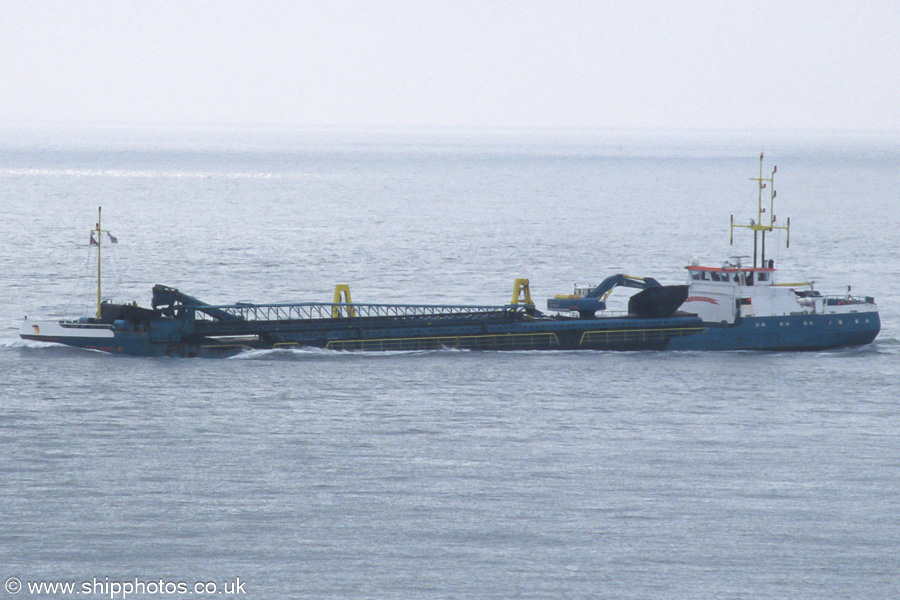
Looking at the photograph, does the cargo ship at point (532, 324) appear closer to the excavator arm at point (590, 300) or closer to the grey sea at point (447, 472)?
the excavator arm at point (590, 300)

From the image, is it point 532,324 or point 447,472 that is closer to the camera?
point 447,472

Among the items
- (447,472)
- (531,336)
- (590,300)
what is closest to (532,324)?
(531,336)

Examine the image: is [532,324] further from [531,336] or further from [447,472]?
[447,472]

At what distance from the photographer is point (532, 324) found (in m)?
63.1

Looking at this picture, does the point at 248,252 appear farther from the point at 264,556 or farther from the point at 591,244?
the point at 264,556

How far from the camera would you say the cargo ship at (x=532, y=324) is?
196 feet

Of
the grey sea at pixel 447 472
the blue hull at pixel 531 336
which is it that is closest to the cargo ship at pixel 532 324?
the blue hull at pixel 531 336

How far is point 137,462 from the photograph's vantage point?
4112cm

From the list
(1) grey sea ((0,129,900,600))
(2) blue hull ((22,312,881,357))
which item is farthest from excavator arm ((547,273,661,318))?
(1) grey sea ((0,129,900,600))

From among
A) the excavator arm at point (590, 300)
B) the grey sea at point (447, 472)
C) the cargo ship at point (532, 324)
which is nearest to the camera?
the grey sea at point (447, 472)

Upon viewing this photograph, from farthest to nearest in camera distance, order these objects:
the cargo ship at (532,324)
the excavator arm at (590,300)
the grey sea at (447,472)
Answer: the excavator arm at (590,300), the cargo ship at (532,324), the grey sea at (447,472)

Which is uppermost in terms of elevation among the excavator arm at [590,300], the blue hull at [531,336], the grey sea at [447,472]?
A: the excavator arm at [590,300]

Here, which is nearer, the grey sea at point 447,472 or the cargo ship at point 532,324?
the grey sea at point 447,472

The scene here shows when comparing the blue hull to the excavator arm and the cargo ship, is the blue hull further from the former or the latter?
the excavator arm
